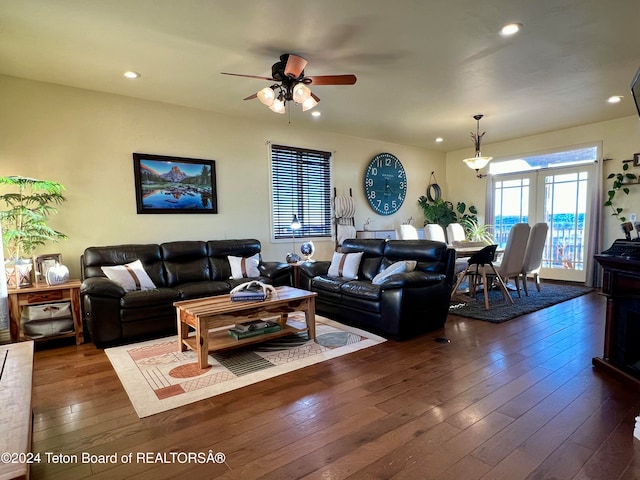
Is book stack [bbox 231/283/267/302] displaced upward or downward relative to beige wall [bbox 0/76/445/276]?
downward

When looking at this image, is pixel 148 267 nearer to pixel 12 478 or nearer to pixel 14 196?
pixel 14 196

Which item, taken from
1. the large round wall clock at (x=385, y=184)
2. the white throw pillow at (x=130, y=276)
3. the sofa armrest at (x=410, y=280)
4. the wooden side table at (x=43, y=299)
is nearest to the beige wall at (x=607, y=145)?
the large round wall clock at (x=385, y=184)

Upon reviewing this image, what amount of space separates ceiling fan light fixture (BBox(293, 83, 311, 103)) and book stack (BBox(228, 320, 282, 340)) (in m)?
2.10

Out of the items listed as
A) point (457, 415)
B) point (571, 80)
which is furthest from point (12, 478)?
point (571, 80)

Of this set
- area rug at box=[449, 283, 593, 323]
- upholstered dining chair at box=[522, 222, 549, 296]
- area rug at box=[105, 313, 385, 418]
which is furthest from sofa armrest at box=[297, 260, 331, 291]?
upholstered dining chair at box=[522, 222, 549, 296]

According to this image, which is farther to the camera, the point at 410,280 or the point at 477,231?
the point at 477,231

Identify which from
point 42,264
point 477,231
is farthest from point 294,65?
point 477,231

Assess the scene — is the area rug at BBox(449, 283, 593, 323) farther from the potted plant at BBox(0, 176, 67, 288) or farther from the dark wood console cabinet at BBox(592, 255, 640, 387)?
the potted plant at BBox(0, 176, 67, 288)

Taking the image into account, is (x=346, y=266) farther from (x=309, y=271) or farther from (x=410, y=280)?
(x=410, y=280)

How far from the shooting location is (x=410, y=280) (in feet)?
11.1

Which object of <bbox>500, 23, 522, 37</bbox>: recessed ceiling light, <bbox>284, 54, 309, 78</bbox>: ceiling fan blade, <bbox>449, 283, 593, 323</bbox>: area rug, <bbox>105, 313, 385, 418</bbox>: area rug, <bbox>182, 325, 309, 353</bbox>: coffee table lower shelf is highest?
<bbox>500, 23, 522, 37</bbox>: recessed ceiling light

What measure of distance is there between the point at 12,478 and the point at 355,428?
1502 millimetres

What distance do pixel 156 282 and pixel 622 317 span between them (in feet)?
14.5

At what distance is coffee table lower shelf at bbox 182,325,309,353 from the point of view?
2916mm
